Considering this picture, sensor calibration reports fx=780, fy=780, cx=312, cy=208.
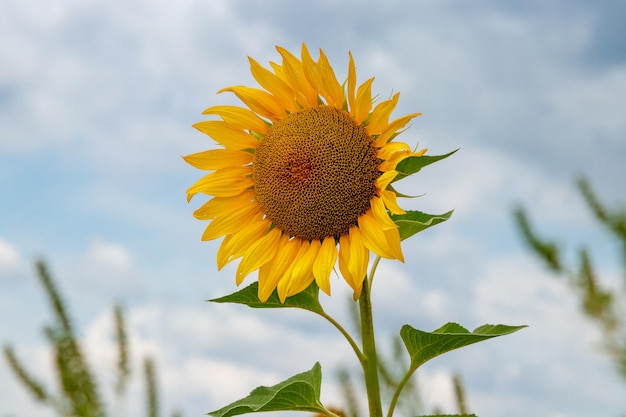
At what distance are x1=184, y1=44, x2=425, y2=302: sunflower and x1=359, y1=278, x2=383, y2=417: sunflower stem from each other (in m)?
0.08

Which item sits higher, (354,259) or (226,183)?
(226,183)

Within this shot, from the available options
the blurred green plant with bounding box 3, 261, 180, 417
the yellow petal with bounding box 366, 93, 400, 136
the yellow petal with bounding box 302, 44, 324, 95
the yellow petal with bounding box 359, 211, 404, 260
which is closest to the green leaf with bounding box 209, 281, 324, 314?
the yellow petal with bounding box 359, 211, 404, 260

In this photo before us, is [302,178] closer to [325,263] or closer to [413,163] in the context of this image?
[325,263]

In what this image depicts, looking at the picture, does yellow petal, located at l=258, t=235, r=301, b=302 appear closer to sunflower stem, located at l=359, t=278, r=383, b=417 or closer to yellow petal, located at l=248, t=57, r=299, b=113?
sunflower stem, located at l=359, t=278, r=383, b=417

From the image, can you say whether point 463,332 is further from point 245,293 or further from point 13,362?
point 13,362

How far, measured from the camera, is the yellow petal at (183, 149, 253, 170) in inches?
103

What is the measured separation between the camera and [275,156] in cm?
248

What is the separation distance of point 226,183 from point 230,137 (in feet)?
0.51

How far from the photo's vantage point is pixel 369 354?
7.76 feet

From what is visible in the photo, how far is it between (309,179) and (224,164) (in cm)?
36

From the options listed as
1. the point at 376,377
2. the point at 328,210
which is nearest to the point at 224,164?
the point at 328,210

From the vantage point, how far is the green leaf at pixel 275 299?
2449mm

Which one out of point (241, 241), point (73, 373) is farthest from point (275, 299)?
point (73, 373)

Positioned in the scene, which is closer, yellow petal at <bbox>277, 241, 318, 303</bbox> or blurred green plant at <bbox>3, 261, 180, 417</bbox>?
yellow petal at <bbox>277, 241, 318, 303</bbox>
